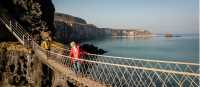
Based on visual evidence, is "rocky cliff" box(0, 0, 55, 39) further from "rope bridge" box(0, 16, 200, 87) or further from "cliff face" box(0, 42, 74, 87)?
"cliff face" box(0, 42, 74, 87)

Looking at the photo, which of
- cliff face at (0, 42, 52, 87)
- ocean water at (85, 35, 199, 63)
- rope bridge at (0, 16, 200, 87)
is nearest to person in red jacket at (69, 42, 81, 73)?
rope bridge at (0, 16, 200, 87)

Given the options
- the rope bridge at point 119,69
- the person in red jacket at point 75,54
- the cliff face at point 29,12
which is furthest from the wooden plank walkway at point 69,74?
the cliff face at point 29,12

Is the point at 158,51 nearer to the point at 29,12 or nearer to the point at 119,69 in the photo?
the point at 29,12

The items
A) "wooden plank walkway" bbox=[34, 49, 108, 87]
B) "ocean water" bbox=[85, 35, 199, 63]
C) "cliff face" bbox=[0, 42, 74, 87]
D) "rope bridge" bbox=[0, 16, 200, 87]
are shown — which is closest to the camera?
"rope bridge" bbox=[0, 16, 200, 87]

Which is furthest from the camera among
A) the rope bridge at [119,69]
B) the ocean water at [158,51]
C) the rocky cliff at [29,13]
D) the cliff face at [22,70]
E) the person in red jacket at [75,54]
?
the ocean water at [158,51]

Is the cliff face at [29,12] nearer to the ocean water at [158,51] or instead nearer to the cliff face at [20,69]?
the cliff face at [20,69]

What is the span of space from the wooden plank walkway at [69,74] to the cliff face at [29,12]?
21.1ft

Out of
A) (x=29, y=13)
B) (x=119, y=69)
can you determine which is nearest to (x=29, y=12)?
(x=29, y=13)

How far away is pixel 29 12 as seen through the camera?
2536 centimetres

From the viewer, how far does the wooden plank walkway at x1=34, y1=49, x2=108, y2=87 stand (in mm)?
12566

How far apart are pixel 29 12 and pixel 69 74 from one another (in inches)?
503

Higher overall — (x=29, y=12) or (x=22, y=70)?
(x=29, y=12)

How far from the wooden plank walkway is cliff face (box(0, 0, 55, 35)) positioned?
6437mm

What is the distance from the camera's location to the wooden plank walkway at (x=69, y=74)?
12.6m
